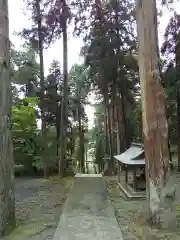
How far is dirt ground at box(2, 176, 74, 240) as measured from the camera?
6.21 m

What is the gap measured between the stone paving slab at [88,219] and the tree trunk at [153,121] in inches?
37.4

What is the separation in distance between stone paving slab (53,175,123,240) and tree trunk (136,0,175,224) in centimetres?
95

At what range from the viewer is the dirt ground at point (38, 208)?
621 cm

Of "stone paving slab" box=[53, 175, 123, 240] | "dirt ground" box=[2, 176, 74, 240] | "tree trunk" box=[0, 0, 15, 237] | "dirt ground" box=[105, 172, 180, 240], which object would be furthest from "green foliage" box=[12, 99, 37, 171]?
"tree trunk" box=[0, 0, 15, 237]

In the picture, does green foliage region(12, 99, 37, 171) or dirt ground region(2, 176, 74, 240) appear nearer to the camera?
dirt ground region(2, 176, 74, 240)

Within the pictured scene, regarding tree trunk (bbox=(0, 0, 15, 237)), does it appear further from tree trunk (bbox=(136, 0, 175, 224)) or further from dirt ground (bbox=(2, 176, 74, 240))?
tree trunk (bbox=(136, 0, 175, 224))

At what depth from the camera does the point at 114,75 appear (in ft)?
55.6

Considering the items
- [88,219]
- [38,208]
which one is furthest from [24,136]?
[88,219]

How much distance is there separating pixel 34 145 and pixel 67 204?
9041 millimetres

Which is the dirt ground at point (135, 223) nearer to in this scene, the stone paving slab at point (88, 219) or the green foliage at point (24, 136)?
the stone paving slab at point (88, 219)

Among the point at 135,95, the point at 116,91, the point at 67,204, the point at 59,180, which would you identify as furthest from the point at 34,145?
the point at 67,204

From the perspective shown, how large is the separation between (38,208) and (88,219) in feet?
6.43

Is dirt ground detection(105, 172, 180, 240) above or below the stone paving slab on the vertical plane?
below

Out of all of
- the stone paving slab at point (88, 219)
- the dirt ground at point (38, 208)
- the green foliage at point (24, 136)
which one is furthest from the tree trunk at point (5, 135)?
the green foliage at point (24, 136)
